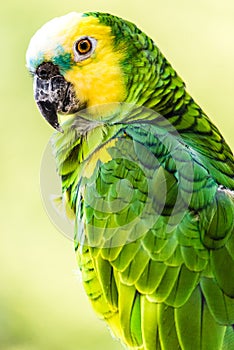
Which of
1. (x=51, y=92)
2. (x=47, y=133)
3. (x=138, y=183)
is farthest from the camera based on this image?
(x=47, y=133)

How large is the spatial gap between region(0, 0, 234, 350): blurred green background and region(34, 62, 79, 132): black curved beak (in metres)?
0.91

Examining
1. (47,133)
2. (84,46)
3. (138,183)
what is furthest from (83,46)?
(47,133)

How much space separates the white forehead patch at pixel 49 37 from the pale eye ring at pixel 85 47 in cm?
3

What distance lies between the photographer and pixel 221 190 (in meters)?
1.16

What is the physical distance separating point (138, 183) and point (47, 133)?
1.13m

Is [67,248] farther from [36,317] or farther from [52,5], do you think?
[52,5]

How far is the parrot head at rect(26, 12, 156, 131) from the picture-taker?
129 cm

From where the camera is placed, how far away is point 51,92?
1.28 meters

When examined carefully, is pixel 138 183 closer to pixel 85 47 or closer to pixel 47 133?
pixel 85 47

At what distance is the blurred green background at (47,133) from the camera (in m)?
2.15

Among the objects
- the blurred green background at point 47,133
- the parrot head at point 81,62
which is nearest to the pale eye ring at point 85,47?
the parrot head at point 81,62

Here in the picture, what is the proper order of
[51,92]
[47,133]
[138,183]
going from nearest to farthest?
1. [138,183]
2. [51,92]
3. [47,133]

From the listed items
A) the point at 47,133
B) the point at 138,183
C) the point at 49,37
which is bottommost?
the point at 138,183

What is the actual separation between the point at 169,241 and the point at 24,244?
3.86 ft
